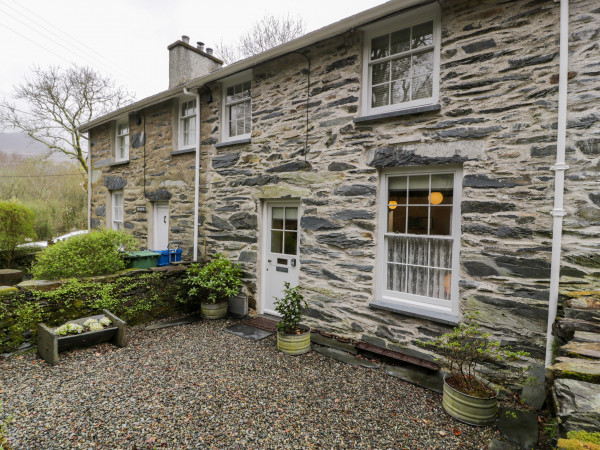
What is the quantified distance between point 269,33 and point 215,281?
1268 centimetres

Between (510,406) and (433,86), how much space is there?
3.94m

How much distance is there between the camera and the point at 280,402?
3301 mm

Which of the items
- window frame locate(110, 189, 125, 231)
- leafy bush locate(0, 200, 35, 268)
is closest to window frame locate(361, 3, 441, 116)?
window frame locate(110, 189, 125, 231)

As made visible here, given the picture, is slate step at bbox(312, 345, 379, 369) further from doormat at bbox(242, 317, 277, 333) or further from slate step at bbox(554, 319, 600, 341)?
slate step at bbox(554, 319, 600, 341)

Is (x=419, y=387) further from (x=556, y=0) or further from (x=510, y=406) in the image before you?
(x=556, y=0)

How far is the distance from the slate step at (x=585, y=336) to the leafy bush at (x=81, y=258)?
628cm

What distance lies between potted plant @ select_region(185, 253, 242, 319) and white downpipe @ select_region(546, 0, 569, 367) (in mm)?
4736

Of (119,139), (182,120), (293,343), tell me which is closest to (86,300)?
(293,343)

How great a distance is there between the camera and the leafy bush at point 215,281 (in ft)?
19.3

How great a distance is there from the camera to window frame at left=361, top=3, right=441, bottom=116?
407 cm

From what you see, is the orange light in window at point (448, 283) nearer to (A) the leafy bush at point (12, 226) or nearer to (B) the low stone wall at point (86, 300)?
(B) the low stone wall at point (86, 300)

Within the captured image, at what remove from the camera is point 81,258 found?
512 cm

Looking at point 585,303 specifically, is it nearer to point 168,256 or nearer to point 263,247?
point 263,247

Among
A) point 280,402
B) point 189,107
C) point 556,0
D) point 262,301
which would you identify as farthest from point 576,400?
point 189,107
